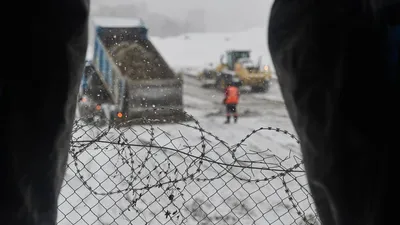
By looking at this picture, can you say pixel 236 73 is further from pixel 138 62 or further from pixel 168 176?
pixel 168 176

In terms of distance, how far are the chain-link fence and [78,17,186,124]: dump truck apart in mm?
2585

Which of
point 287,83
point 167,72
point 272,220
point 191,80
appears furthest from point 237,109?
point 287,83

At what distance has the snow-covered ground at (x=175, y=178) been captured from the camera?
1.18m

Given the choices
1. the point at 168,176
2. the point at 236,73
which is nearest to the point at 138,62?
the point at 236,73

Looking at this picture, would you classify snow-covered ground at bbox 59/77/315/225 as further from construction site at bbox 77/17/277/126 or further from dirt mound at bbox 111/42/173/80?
dirt mound at bbox 111/42/173/80

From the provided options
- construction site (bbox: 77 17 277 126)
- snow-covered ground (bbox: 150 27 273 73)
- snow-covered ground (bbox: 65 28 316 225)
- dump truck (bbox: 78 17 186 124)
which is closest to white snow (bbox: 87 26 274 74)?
snow-covered ground (bbox: 150 27 273 73)

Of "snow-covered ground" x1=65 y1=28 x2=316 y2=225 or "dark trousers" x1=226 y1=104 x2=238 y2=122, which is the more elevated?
"snow-covered ground" x1=65 y1=28 x2=316 y2=225

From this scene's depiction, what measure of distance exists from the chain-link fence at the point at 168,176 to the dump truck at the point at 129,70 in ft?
8.48

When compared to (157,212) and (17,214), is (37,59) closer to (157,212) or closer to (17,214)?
(17,214)

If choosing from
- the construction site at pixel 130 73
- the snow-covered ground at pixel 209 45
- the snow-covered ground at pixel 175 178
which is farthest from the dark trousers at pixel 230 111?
the snow-covered ground at pixel 209 45

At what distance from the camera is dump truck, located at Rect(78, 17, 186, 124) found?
4504mm

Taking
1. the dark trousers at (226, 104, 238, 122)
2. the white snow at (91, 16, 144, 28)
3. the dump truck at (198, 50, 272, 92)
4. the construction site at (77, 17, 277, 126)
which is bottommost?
the dump truck at (198, 50, 272, 92)

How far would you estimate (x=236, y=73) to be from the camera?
7980 mm

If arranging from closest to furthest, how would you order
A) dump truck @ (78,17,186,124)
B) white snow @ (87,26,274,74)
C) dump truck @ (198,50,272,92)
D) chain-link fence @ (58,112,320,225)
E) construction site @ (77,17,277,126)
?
chain-link fence @ (58,112,320,225)
construction site @ (77,17,277,126)
dump truck @ (78,17,186,124)
dump truck @ (198,50,272,92)
white snow @ (87,26,274,74)
